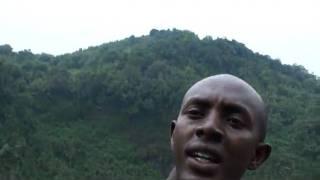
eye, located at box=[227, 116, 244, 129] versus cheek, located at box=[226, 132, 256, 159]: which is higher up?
eye, located at box=[227, 116, 244, 129]

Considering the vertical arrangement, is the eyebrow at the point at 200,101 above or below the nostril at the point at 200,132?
above

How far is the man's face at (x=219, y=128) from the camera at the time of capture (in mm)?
928

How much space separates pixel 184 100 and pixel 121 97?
80.1 feet

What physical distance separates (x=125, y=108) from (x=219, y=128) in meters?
24.9

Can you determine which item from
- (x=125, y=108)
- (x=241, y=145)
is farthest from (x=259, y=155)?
(x=125, y=108)

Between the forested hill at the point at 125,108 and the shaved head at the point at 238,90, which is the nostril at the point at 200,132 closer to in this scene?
the shaved head at the point at 238,90

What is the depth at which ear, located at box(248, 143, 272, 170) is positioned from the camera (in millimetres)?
983

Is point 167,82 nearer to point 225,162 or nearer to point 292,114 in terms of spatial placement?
point 292,114

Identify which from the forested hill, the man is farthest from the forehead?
the forested hill

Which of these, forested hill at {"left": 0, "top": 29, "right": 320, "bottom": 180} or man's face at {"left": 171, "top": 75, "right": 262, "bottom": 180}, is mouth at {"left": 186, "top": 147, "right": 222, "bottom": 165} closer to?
man's face at {"left": 171, "top": 75, "right": 262, "bottom": 180}

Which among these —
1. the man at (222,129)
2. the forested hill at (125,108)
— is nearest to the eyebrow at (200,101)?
the man at (222,129)

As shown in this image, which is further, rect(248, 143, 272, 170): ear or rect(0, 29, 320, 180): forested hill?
rect(0, 29, 320, 180): forested hill

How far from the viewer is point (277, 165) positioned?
19938mm

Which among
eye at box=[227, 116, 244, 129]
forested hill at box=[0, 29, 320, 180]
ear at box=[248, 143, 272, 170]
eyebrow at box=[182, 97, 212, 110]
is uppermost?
eyebrow at box=[182, 97, 212, 110]
